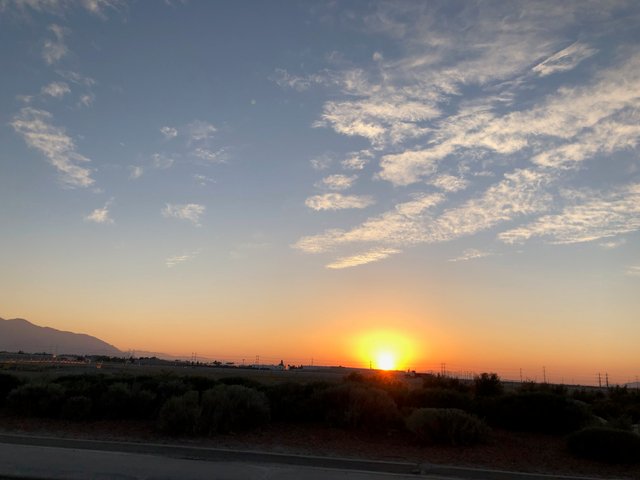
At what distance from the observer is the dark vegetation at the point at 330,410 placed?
1284 centimetres

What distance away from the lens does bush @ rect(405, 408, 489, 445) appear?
1267 centimetres

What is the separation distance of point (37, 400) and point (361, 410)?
8407 millimetres

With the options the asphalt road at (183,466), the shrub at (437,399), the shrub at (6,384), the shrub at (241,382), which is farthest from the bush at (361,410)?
the shrub at (6,384)

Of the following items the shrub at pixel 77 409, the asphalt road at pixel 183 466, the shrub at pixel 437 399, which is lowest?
the asphalt road at pixel 183 466

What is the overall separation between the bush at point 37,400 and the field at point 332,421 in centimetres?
3

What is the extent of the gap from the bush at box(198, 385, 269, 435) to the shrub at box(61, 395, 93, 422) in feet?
10.3

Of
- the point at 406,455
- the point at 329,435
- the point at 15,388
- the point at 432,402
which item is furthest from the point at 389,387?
the point at 15,388

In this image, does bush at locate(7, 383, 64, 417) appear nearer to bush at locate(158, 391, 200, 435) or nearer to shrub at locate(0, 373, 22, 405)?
shrub at locate(0, 373, 22, 405)

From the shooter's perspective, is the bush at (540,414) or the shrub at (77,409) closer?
the bush at (540,414)

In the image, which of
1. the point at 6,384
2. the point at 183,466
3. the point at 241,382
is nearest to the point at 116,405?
the point at 6,384

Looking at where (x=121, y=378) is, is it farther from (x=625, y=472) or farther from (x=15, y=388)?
(x=625, y=472)

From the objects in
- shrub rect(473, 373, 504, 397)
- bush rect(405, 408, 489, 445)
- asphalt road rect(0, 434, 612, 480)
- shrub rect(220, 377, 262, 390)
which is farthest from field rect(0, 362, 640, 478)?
shrub rect(473, 373, 504, 397)

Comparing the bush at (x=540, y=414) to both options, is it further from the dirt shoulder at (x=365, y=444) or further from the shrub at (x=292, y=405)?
the shrub at (x=292, y=405)

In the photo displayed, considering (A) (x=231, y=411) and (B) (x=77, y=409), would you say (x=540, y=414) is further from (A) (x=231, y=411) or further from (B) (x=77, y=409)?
(B) (x=77, y=409)
